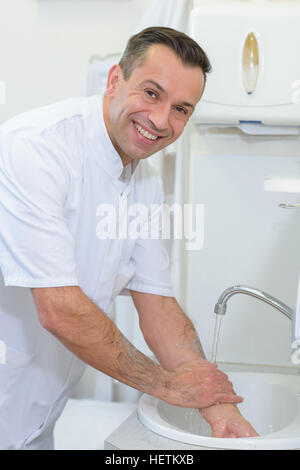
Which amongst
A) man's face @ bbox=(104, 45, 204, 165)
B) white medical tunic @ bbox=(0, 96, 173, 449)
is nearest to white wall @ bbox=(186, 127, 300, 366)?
white medical tunic @ bbox=(0, 96, 173, 449)

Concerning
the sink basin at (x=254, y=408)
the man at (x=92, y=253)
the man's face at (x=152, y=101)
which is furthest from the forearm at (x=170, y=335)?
the man's face at (x=152, y=101)

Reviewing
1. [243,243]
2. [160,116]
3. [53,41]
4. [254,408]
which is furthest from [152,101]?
[53,41]

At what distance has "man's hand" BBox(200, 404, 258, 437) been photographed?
1.08 meters

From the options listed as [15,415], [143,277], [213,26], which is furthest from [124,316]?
[213,26]

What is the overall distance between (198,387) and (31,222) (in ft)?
1.53

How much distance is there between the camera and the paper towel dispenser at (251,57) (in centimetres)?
139

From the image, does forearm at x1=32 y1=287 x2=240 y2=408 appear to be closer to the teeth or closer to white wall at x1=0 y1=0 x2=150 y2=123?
the teeth

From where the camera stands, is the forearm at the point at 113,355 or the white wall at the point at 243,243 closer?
the forearm at the point at 113,355

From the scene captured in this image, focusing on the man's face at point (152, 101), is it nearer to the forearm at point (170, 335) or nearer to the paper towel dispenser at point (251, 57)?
the paper towel dispenser at point (251, 57)

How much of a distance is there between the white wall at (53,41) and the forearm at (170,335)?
90 centimetres

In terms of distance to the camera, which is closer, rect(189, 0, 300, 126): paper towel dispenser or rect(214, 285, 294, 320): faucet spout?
rect(214, 285, 294, 320): faucet spout

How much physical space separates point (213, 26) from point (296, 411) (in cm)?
92

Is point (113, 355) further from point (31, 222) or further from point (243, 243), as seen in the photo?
point (243, 243)

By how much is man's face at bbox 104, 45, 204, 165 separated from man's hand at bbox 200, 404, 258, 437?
0.55 meters
